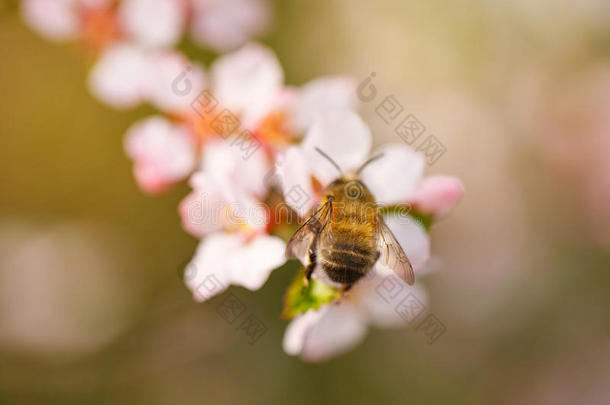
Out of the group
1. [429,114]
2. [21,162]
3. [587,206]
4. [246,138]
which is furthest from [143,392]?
[587,206]

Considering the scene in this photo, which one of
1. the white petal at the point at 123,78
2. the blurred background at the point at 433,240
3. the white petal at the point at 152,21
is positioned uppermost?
the white petal at the point at 152,21

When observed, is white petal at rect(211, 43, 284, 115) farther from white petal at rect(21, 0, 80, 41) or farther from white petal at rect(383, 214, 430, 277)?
white petal at rect(21, 0, 80, 41)

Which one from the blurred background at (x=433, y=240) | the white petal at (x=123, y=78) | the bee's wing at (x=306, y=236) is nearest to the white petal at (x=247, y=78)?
the white petal at (x=123, y=78)

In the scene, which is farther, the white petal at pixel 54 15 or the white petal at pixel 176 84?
the white petal at pixel 54 15

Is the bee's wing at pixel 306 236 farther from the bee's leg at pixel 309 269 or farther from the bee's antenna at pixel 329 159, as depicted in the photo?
the bee's antenna at pixel 329 159

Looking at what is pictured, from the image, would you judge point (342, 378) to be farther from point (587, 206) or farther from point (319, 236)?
point (319, 236)

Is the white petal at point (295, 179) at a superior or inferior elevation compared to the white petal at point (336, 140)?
inferior

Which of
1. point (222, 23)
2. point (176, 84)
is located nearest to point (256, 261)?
→ point (176, 84)
